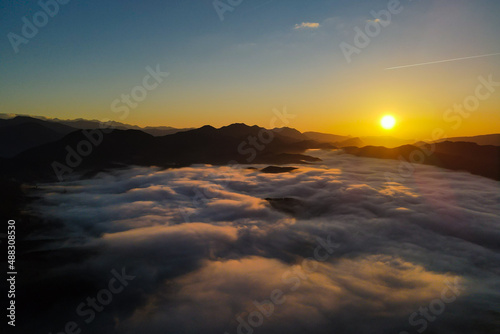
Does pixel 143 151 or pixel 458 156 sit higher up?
pixel 458 156

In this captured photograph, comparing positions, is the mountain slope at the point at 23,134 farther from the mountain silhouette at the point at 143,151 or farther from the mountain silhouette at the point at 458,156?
the mountain silhouette at the point at 458,156

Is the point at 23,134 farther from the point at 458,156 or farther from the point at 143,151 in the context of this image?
the point at 458,156

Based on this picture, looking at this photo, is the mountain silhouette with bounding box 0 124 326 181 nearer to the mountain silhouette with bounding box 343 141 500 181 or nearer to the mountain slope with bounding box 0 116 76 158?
the mountain slope with bounding box 0 116 76 158

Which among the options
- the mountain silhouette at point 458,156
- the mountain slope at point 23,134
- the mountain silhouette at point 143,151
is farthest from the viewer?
the mountain slope at point 23,134

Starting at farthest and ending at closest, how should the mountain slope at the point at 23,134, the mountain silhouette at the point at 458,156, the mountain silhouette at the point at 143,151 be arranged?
the mountain slope at the point at 23,134
the mountain silhouette at the point at 458,156
the mountain silhouette at the point at 143,151

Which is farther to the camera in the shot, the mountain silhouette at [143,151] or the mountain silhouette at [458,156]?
the mountain silhouette at [458,156]

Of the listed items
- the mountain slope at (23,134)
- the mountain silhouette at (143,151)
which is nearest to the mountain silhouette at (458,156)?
the mountain silhouette at (143,151)

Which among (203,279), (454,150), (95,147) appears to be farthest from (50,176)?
(454,150)

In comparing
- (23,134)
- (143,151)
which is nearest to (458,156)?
(143,151)

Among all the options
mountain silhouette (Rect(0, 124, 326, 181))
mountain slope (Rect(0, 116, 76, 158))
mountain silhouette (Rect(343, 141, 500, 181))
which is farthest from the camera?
mountain slope (Rect(0, 116, 76, 158))

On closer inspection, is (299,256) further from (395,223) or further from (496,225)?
(496,225)

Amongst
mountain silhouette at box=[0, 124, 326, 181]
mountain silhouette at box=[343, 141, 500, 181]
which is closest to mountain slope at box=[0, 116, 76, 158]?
mountain silhouette at box=[0, 124, 326, 181]
